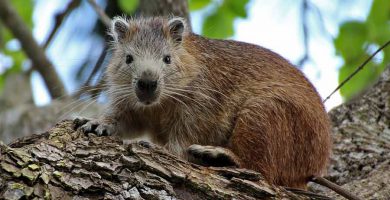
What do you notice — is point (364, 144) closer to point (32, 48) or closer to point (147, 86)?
point (147, 86)

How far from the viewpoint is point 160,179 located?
4770mm

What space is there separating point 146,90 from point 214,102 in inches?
27.6

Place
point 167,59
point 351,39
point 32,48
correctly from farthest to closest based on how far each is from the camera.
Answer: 1. point 32,48
2. point 351,39
3. point 167,59

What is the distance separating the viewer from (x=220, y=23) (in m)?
9.16

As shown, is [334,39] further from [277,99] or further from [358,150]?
[277,99]

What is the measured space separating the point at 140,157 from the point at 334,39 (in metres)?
4.47

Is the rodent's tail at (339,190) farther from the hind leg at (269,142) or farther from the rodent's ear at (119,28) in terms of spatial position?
the rodent's ear at (119,28)

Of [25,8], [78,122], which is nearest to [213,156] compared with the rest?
[78,122]

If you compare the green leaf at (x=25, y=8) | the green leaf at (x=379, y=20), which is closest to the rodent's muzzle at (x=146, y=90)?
the green leaf at (x=379, y=20)

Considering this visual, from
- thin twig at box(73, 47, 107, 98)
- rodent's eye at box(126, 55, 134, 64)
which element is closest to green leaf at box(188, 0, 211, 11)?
thin twig at box(73, 47, 107, 98)

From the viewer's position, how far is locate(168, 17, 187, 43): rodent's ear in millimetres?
6754

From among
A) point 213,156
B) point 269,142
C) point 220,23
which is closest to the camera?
point 213,156

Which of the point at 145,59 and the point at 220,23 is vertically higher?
the point at 220,23

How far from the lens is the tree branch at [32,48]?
8906 millimetres
